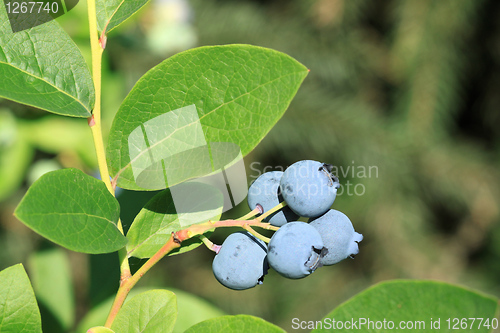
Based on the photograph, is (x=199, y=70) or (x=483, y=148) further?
(x=483, y=148)

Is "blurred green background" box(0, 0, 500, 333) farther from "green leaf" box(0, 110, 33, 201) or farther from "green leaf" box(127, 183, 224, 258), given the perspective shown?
"green leaf" box(127, 183, 224, 258)

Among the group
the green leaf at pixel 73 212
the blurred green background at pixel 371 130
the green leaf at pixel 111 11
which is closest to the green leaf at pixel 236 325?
the green leaf at pixel 73 212

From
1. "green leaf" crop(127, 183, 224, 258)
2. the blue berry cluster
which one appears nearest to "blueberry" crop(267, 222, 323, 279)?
the blue berry cluster

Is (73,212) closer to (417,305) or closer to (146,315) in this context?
(146,315)

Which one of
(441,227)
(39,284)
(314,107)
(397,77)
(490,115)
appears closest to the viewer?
(39,284)

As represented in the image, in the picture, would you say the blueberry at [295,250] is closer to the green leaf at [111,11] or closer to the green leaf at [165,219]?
the green leaf at [165,219]

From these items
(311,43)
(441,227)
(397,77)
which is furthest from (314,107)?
(441,227)

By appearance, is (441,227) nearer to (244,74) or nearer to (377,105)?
(377,105)
